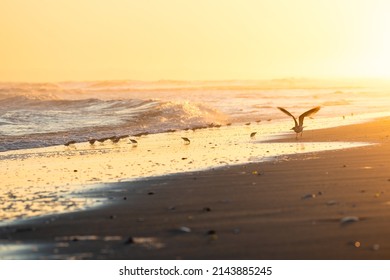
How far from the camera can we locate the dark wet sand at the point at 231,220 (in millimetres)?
6641

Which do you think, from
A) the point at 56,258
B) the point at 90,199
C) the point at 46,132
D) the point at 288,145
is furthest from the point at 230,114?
the point at 56,258

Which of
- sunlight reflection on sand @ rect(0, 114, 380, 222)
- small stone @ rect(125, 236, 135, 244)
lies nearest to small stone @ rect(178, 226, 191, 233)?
small stone @ rect(125, 236, 135, 244)

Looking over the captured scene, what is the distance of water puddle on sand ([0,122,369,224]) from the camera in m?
9.96

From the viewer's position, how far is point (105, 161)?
15336 millimetres

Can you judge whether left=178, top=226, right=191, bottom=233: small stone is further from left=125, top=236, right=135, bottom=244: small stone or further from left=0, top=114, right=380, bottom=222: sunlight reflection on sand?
left=0, top=114, right=380, bottom=222: sunlight reflection on sand

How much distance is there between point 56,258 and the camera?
6.66 metres

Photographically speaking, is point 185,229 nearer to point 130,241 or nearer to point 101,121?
point 130,241

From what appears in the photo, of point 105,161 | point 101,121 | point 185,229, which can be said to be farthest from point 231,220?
point 101,121

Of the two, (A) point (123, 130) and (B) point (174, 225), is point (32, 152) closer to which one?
(A) point (123, 130)

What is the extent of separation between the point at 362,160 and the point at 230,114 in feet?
72.3

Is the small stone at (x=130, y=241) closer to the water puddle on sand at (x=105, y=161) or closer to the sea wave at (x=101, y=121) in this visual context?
the water puddle on sand at (x=105, y=161)

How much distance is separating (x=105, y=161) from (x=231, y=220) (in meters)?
7.86

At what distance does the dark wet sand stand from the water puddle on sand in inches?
30.8
